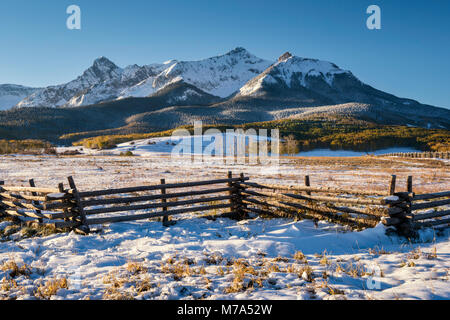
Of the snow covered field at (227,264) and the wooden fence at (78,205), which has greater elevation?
the wooden fence at (78,205)

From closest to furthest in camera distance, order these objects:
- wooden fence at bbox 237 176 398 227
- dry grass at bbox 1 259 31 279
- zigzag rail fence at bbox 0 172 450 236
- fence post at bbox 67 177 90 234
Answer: dry grass at bbox 1 259 31 279
zigzag rail fence at bbox 0 172 450 236
wooden fence at bbox 237 176 398 227
fence post at bbox 67 177 90 234

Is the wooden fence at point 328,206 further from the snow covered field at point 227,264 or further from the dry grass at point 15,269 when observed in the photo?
the dry grass at point 15,269

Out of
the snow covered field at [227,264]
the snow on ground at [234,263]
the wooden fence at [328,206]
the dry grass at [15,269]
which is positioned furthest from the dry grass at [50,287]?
the wooden fence at [328,206]

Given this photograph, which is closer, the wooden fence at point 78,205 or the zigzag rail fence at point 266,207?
the zigzag rail fence at point 266,207

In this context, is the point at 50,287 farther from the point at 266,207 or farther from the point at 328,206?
the point at 328,206

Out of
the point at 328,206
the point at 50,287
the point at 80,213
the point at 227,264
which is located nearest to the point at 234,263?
the point at 227,264

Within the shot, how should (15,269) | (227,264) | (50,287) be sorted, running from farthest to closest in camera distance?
1. (227,264)
2. (15,269)
3. (50,287)

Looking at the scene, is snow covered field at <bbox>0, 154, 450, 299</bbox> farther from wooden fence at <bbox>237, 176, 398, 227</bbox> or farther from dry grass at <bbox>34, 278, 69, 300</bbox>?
wooden fence at <bbox>237, 176, 398, 227</bbox>

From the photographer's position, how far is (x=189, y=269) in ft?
18.5

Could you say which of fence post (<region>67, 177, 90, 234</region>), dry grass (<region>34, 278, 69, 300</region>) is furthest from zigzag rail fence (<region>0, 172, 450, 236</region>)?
dry grass (<region>34, 278, 69, 300</region>)

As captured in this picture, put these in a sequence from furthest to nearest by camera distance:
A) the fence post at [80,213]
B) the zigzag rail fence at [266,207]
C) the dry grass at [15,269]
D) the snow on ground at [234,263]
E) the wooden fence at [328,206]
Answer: the fence post at [80,213]
the wooden fence at [328,206]
the zigzag rail fence at [266,207]
the dry grass at [15,269]
the snow on ground at [234,263]

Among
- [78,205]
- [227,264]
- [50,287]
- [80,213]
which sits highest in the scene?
[78,205]

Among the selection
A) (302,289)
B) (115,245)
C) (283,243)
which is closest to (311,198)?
(283,243)
